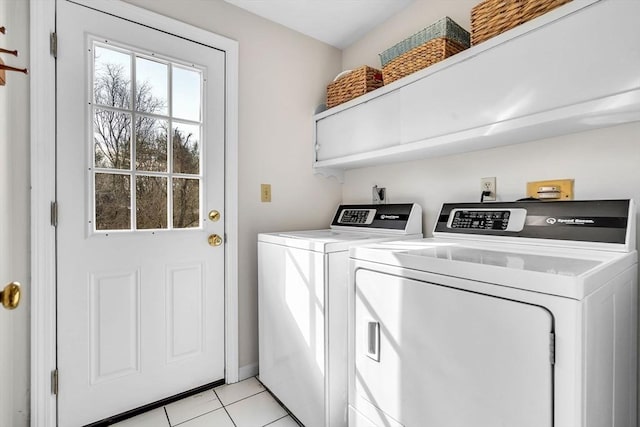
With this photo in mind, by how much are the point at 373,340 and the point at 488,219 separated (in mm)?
784

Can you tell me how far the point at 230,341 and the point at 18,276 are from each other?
1.11 meters

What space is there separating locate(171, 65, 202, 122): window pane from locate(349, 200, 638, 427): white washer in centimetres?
132

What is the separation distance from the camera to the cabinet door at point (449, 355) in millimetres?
791

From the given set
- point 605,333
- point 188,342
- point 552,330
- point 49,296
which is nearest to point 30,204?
point 49,296

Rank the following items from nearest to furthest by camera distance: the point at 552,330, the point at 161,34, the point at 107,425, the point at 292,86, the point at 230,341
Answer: the point at 552,330 < the point at 107,425 < the point at 161,34 < the point at 230,341 < the point at 292,86

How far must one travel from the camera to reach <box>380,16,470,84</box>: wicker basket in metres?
1.48

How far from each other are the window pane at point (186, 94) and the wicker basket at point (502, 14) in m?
1.51

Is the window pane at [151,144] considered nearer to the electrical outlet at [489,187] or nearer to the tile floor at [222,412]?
the tile floor at [222,412]

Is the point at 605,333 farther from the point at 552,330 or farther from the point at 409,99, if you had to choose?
the point at 409,99

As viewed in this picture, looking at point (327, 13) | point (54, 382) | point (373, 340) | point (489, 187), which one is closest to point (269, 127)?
point (327, 13)

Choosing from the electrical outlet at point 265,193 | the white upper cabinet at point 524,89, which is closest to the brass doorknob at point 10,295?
the electrical outlet at point 265,193

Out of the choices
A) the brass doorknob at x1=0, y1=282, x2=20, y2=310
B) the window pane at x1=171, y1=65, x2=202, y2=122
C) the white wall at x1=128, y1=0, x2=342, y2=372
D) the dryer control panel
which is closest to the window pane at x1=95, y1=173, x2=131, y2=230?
the window pane at x1=171, y1=65, x2=202, y2=122

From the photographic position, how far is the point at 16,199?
1.40 metres

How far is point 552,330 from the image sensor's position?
750 millimetres
